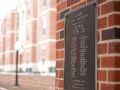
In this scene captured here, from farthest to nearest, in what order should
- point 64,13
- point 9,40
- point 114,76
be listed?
1. point 9,40
2. point 64,13
3. point 114,76

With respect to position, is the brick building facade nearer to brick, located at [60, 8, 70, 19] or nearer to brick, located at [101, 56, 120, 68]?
brick, located at [60, 8, 70, 19]

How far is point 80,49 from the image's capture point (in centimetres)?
372

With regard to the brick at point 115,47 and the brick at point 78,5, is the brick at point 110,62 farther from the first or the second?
the brick at point 78,5

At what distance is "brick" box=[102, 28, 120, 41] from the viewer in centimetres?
304

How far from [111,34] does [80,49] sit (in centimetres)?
67

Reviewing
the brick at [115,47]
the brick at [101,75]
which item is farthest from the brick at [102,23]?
the brick at [101,75]

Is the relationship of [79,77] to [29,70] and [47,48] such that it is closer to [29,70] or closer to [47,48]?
[47,48]

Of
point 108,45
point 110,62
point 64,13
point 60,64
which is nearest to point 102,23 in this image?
point 108,45

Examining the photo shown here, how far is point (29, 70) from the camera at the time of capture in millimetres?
53094

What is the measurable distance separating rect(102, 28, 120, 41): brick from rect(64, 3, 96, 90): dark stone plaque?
16 cm

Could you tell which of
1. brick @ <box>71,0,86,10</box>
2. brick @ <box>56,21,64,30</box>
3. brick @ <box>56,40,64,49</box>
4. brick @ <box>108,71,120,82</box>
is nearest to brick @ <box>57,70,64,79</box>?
brick @ <box>56,40,64,49</box>

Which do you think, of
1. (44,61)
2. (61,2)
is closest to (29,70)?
(44,61)

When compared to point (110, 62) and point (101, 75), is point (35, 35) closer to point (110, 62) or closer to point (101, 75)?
Answer: point (101, 75)

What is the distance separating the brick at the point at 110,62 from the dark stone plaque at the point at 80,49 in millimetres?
146
